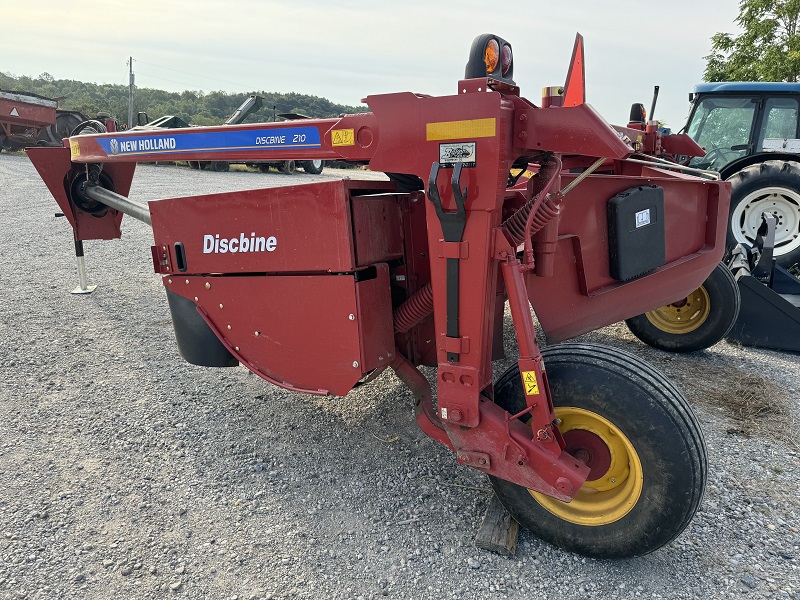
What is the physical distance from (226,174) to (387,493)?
699 inches

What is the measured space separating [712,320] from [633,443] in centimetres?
254

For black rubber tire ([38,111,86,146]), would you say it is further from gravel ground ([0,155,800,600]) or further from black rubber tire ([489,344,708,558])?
black rubber tire ([489,344,708,558])

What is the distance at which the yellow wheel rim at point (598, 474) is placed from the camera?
2207 millimetres

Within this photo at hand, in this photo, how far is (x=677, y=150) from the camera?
516cm

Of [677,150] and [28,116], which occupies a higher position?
[28,116]

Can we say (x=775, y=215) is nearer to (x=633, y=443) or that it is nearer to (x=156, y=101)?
(x=633, y=443)

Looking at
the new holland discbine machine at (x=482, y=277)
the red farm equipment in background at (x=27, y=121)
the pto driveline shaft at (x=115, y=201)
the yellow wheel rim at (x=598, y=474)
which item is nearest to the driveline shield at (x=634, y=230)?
the new holland discbine machine at (x=482, y=277)

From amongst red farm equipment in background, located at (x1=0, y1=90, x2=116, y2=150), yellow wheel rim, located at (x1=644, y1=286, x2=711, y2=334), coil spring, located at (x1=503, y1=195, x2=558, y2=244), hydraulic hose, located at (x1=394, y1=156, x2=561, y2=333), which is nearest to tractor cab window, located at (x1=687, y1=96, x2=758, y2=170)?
yellow wheel rim, located at (x1=644, y1=286, x2=711, y2=334)

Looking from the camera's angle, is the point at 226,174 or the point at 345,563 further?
the point at 226,174

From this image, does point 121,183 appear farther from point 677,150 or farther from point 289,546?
point 677,150

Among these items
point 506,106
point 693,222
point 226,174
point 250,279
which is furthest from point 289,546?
point 226,174

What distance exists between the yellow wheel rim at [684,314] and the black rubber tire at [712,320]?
2cm

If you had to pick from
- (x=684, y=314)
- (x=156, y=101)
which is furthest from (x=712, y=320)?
(x=156, y=101)

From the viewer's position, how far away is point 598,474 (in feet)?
7.43
